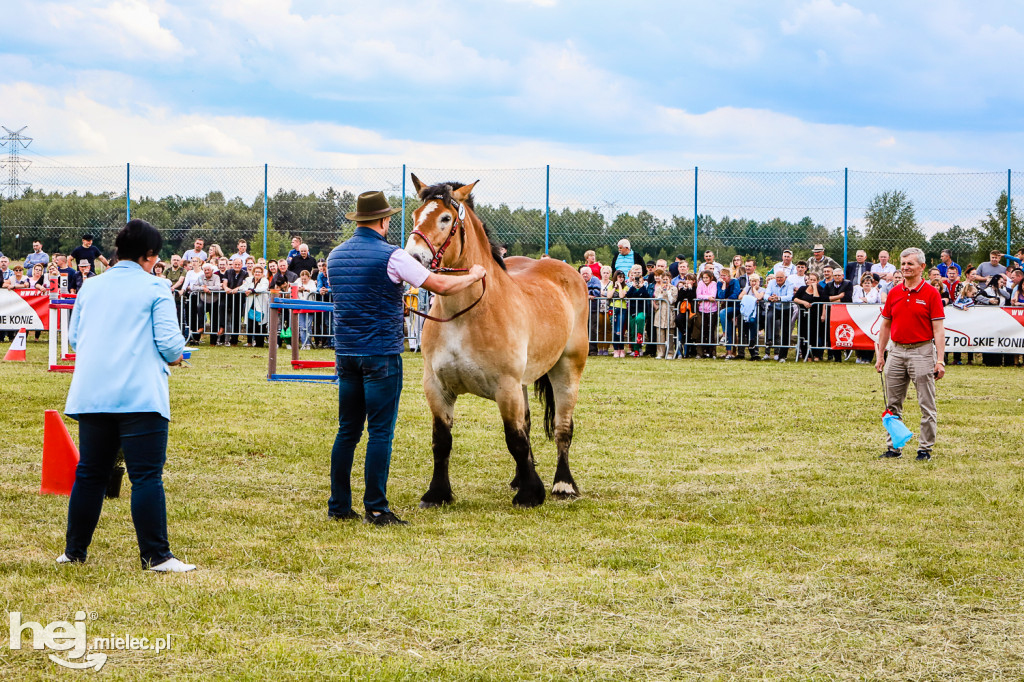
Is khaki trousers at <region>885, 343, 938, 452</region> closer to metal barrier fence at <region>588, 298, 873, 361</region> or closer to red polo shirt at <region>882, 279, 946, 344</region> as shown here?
red polo shirt at <region>882, 279, 946, 344</region>

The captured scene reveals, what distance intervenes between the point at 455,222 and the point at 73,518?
9.71ft

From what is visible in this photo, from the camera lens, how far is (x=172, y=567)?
200 inches

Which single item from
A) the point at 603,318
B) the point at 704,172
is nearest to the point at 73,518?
the point at 603,318

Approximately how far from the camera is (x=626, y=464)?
8.66 m

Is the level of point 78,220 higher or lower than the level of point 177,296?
higher

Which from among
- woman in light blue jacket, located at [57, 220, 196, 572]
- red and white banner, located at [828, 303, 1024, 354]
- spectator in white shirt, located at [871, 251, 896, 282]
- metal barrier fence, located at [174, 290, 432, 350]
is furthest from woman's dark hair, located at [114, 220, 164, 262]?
spectator in white shirt, located at [871, 251, 896, 282]

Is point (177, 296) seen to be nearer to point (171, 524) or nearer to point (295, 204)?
point (295, 204)

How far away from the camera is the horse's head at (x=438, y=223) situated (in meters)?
6.39

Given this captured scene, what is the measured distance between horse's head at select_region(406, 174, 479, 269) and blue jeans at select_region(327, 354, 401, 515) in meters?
0.71

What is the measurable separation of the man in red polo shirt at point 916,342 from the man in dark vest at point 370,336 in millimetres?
4948

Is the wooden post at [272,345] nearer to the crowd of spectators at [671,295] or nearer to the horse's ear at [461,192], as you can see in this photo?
the crowd of spectators at [671,295]

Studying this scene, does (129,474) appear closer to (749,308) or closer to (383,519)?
(383,519)

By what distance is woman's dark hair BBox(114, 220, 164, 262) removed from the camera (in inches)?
199

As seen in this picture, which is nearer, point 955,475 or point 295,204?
point 955,475
